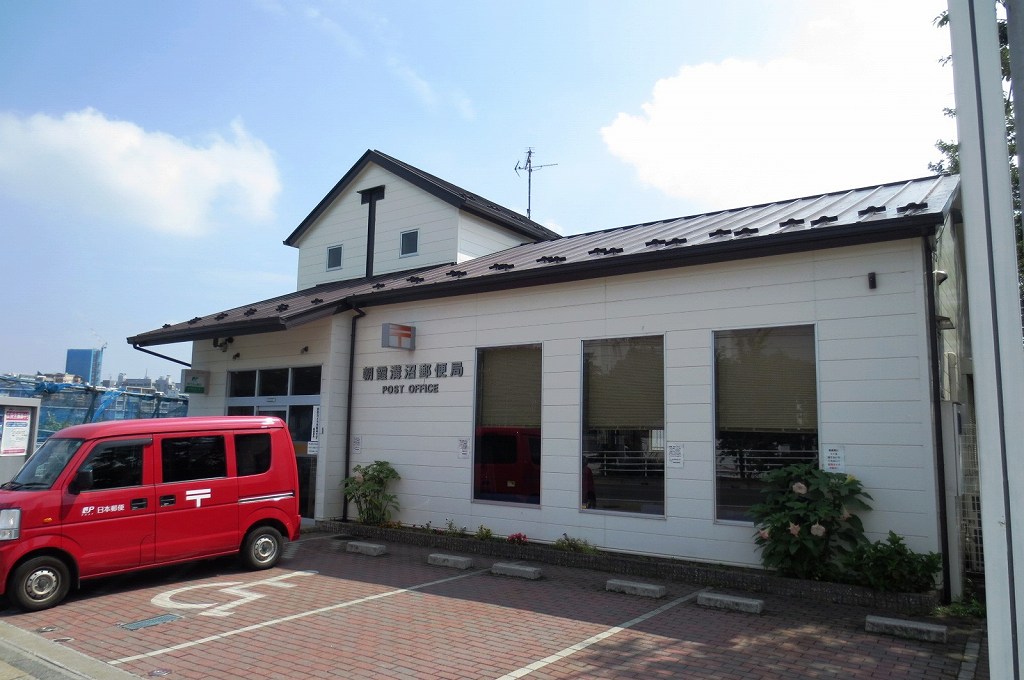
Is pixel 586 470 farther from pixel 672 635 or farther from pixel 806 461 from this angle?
pixel 672 635

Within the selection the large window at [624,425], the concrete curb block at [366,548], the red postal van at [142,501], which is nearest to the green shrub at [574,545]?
the large window at [624,425]

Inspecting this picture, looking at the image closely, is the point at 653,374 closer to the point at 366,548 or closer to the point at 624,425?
the point at 624,425

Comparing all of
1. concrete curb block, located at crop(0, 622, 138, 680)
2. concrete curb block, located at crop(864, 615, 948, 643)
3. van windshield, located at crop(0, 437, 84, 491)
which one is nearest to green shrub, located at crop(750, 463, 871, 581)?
concrete curb block, located at crop(864, 615, 948, 643)

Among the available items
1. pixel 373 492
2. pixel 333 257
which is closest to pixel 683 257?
pixel 373 492

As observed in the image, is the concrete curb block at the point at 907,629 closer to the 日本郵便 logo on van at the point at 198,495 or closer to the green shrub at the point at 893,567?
the green shrub at the point at 893,567

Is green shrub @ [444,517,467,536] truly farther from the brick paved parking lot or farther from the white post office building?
the brick paved parking lot

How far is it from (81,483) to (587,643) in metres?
5.94

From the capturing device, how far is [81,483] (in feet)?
26.6

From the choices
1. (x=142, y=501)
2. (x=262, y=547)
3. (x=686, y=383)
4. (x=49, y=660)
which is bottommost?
(x=49, y=660)

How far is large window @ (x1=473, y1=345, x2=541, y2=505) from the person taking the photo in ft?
37.4

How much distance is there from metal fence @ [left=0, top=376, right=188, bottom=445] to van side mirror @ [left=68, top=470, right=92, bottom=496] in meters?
10.2

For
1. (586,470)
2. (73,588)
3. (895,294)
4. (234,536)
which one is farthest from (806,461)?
(73,588)

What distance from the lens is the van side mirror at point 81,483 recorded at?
803cm

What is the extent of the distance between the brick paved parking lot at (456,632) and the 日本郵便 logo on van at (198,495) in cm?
103
